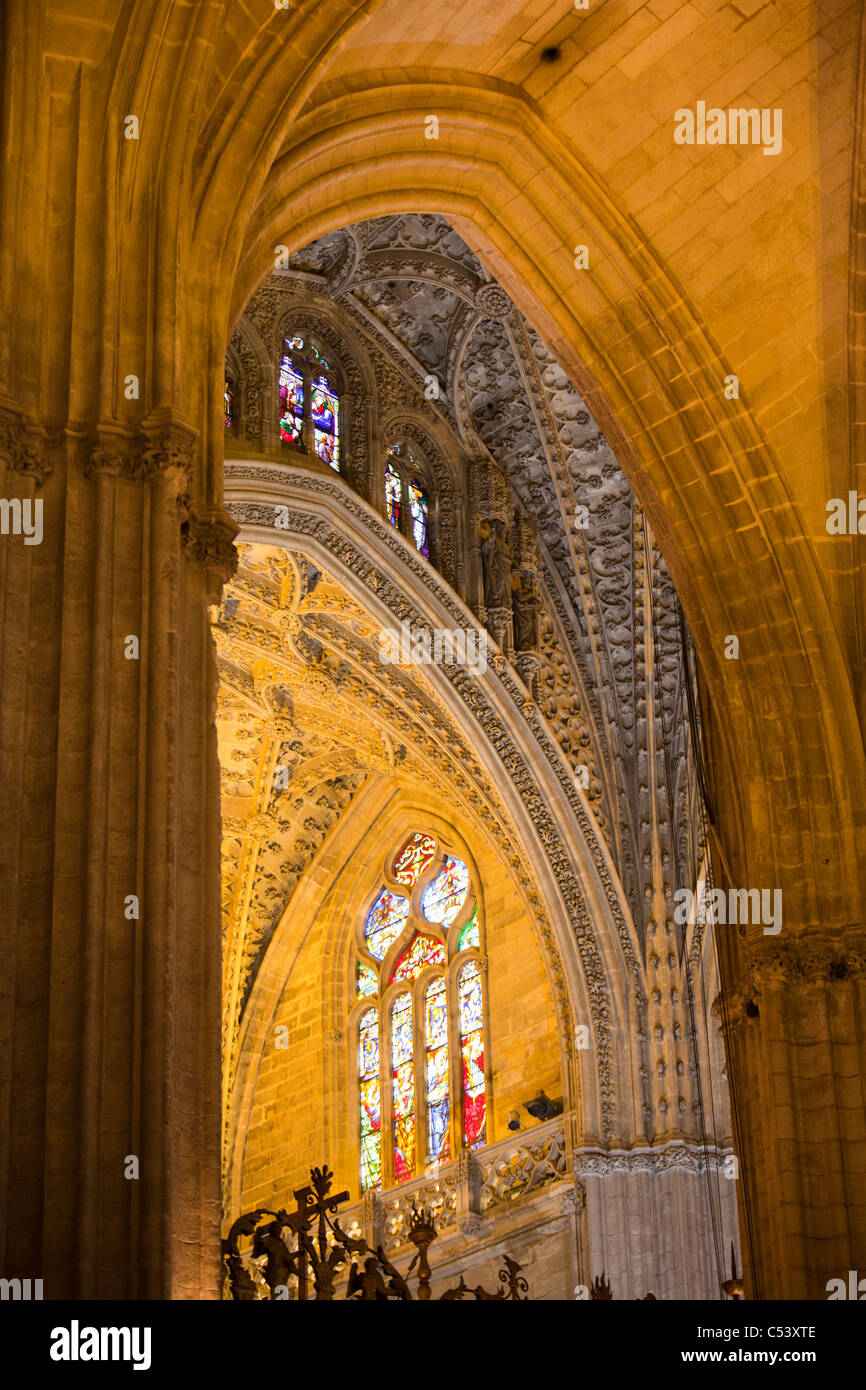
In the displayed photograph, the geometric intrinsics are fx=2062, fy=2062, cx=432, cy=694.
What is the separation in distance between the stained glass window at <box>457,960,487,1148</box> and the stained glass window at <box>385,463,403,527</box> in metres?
5.27

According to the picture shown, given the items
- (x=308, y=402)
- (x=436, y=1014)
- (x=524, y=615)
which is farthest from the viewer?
(x=436, y=1014)

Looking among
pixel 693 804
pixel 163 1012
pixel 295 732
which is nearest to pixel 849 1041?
pixel 163 1012

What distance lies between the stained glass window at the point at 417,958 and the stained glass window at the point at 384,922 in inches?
11.4

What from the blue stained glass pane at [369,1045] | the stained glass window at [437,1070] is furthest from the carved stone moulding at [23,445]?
the blue stained glass pane at [369,1045]

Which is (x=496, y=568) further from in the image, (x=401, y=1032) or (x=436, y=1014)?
(x=401, y=1032)

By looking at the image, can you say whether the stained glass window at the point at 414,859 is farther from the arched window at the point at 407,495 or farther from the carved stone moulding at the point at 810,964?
the carved stone moulding at the point at 810,964

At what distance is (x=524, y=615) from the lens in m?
19.7

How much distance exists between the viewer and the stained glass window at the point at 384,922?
23.2 m

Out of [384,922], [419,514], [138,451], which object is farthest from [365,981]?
[138,451]

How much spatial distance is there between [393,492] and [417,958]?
5.89 meters

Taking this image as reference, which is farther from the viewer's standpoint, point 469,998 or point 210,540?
point 469,998

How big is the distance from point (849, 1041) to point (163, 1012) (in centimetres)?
581

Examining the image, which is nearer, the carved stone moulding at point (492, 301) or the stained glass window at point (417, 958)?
the carved stone moulding at point (492, 301)

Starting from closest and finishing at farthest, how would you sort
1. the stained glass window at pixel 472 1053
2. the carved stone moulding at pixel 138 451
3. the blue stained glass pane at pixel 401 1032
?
the carved stone moulding at pixel 138 451 → the stained glass window at pixel 472 1053 → the blue stained glass pane at pixel 401 1032
